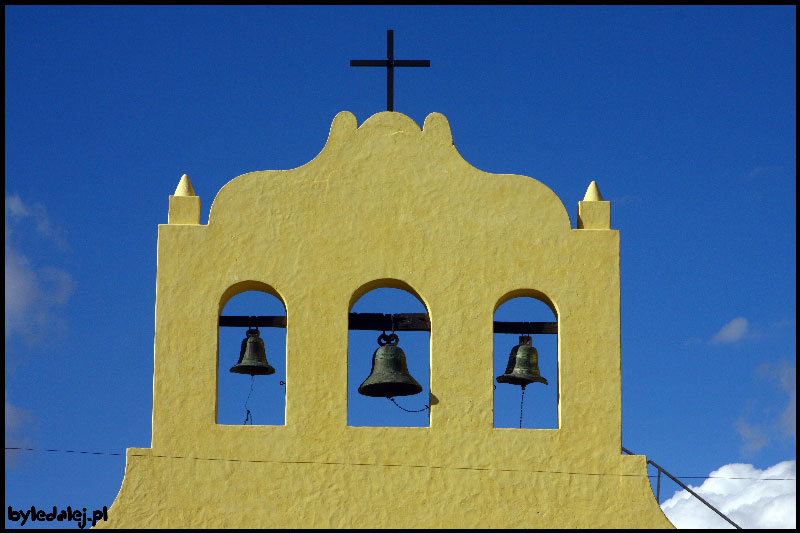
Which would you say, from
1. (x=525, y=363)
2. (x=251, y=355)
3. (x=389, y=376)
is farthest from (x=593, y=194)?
(x=251, y=355)

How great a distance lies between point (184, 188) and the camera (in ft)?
58.7

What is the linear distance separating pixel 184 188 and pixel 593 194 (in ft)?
12.8

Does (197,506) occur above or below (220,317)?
below

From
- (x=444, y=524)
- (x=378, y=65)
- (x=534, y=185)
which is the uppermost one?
(x=378, y=65)

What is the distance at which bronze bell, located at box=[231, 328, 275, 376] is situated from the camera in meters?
18.2

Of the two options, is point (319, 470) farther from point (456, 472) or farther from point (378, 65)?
point (378, 65)

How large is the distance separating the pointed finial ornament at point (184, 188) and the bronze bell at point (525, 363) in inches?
136

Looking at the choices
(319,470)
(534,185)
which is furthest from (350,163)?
(319,470)

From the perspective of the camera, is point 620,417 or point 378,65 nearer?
point 620,417

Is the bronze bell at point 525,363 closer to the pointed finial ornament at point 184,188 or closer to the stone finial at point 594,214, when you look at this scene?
the stone finial at point 594,214

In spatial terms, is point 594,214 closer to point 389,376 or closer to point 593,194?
point 593,194

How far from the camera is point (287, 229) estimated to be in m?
17.6

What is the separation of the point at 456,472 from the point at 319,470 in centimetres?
123

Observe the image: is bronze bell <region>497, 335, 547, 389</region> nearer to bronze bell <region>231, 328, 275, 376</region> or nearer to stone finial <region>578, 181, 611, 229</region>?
stone finial <region>578, 181, 611, 229</region>
